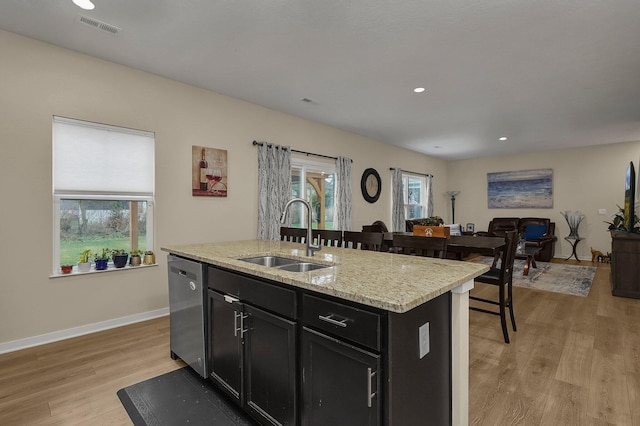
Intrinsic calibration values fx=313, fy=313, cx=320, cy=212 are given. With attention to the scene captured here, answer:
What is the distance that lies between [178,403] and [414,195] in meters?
7.21

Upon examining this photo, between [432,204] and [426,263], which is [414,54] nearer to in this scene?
[426,263]

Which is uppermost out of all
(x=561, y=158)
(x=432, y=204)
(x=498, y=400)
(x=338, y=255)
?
(x=561, y=158)

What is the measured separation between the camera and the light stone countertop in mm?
1161

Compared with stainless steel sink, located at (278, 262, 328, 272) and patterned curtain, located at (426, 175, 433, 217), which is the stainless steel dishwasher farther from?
patterned curtain, located at (426, 175, 433, 217)

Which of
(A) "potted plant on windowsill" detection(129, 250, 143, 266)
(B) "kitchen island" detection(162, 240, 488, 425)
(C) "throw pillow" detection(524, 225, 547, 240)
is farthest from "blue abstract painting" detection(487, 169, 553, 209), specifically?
(A) "potted plant on windowsill" detection(129, 250, 143, 266)

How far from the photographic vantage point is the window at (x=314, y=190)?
16.9ft

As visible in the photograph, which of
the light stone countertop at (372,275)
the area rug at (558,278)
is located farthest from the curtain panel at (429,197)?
the light stone countertop at (372,275)

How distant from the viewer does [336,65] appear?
3.19 m

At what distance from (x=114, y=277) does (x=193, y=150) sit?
1.64 m

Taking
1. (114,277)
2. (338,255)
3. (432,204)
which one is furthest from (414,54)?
(432,204)

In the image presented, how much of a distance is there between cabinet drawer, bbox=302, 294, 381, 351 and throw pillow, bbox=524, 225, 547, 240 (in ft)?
24.9

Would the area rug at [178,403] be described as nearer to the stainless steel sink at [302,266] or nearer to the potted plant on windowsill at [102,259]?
the stainless steel sink at [302,266]

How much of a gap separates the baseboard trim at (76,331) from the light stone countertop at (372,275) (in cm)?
165

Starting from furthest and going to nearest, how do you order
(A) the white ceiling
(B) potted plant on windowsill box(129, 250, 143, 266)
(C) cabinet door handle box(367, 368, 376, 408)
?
(B) potted plant on windowsill box(129, 250, 143, 266) < (A) the white ceiling < (C) cabinet door handle box(367, 368, 376, 408)
